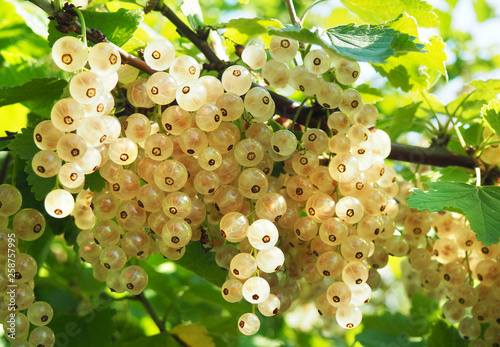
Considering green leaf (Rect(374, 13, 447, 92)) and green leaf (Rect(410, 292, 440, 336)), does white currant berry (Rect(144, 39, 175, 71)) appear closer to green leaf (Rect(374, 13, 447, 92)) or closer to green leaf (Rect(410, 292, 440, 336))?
green leaf (Rect(374, 13, 447, 92))

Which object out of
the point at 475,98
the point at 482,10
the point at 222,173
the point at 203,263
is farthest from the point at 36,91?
the point at 482,10

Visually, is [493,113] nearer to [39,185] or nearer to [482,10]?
[39,185]

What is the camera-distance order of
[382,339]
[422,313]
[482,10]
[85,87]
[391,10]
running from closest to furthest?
1. [85,87]
2. [391,10]
3. [382,339]
4. [422,313]
5. [482,10]

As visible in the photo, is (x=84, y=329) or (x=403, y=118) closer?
(x=84, y=329)

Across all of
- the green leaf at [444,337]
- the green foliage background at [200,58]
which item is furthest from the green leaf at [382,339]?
the green leaf at [444,337]

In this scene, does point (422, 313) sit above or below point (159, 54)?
below

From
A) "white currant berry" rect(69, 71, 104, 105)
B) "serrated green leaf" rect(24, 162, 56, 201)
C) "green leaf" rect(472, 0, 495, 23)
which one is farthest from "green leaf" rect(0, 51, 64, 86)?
"green leaf" rect(472, 0, 495, 23)
